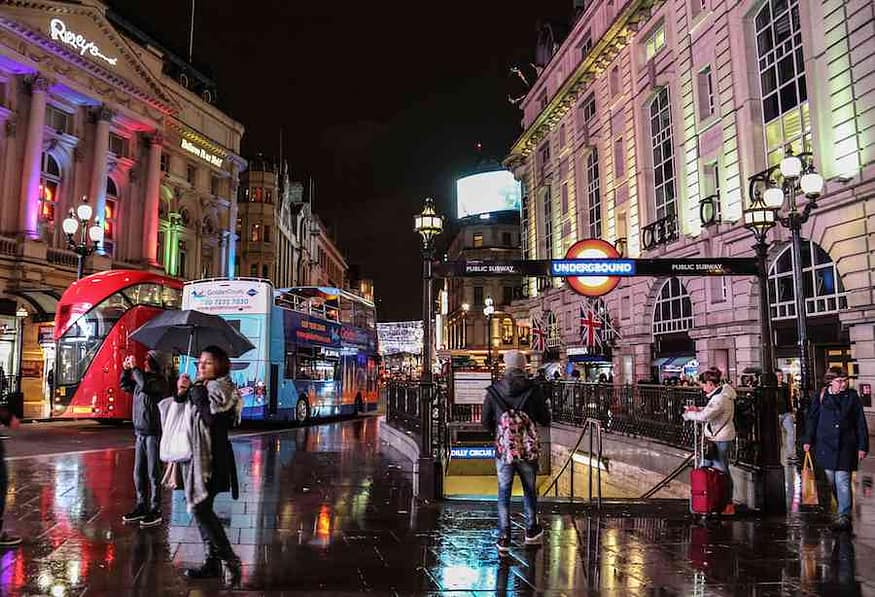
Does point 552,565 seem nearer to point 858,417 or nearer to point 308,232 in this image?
point 858,417

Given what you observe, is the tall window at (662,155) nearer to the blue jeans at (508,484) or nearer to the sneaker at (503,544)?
the blue jeans at (508,484)

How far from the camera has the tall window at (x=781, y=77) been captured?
2247 centimetres

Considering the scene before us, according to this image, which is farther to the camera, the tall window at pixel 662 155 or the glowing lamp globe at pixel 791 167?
the tall window at pixel 662 155

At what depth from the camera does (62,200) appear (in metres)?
39.6

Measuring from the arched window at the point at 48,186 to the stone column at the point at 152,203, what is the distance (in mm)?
6452

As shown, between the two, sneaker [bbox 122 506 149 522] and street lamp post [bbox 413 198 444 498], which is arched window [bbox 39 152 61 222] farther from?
sneaker [bbox 122 506 149 522]

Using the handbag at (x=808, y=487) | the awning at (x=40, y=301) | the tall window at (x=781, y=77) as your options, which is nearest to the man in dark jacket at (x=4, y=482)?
the handbag at (x=808, y=487)

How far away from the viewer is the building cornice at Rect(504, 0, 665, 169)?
108 feet

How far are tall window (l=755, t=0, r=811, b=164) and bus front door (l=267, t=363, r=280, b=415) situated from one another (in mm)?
18307

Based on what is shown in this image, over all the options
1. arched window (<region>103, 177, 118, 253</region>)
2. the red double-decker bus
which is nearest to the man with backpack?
the red double-decker bus

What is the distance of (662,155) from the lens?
3184 centimetres

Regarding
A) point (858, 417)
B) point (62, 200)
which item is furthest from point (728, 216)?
point (62, 200)

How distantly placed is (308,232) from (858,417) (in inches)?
3220

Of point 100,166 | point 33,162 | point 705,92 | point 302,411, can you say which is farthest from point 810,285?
point 100,166
